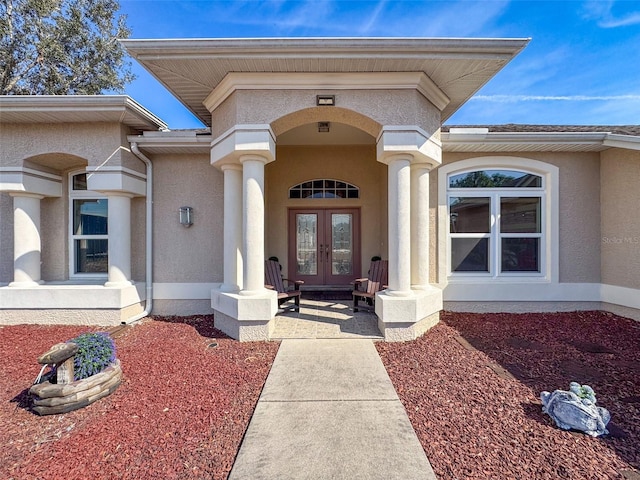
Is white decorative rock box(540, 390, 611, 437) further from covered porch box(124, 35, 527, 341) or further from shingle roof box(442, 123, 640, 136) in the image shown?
shingle roof box(442, 123, 640, 136)

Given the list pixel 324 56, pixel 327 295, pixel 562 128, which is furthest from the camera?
pixel 327 295

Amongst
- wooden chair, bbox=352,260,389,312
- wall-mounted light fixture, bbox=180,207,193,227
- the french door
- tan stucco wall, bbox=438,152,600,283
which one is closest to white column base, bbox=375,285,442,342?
wooden chair, bbox=352,260,389,312

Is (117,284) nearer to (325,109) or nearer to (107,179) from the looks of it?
(107,179)

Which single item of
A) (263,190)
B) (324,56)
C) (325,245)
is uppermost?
(324,56)

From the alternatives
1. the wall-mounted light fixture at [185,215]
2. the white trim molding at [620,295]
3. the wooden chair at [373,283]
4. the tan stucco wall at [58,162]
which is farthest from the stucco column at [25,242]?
the white trim molding at [620,295]

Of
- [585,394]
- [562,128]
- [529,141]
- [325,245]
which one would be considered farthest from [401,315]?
[562,128]

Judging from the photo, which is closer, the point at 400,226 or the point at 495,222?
the point at 400,226

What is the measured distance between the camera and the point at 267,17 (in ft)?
21.9

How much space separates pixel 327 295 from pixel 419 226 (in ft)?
11.1

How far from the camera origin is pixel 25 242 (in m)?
6.03

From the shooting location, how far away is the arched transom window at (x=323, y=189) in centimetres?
880

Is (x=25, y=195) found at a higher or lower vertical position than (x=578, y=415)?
higher

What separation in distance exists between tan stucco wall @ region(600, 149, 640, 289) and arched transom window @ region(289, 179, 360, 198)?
5632 millimetres

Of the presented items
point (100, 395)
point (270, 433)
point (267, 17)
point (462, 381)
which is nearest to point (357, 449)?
point (270, 433)
